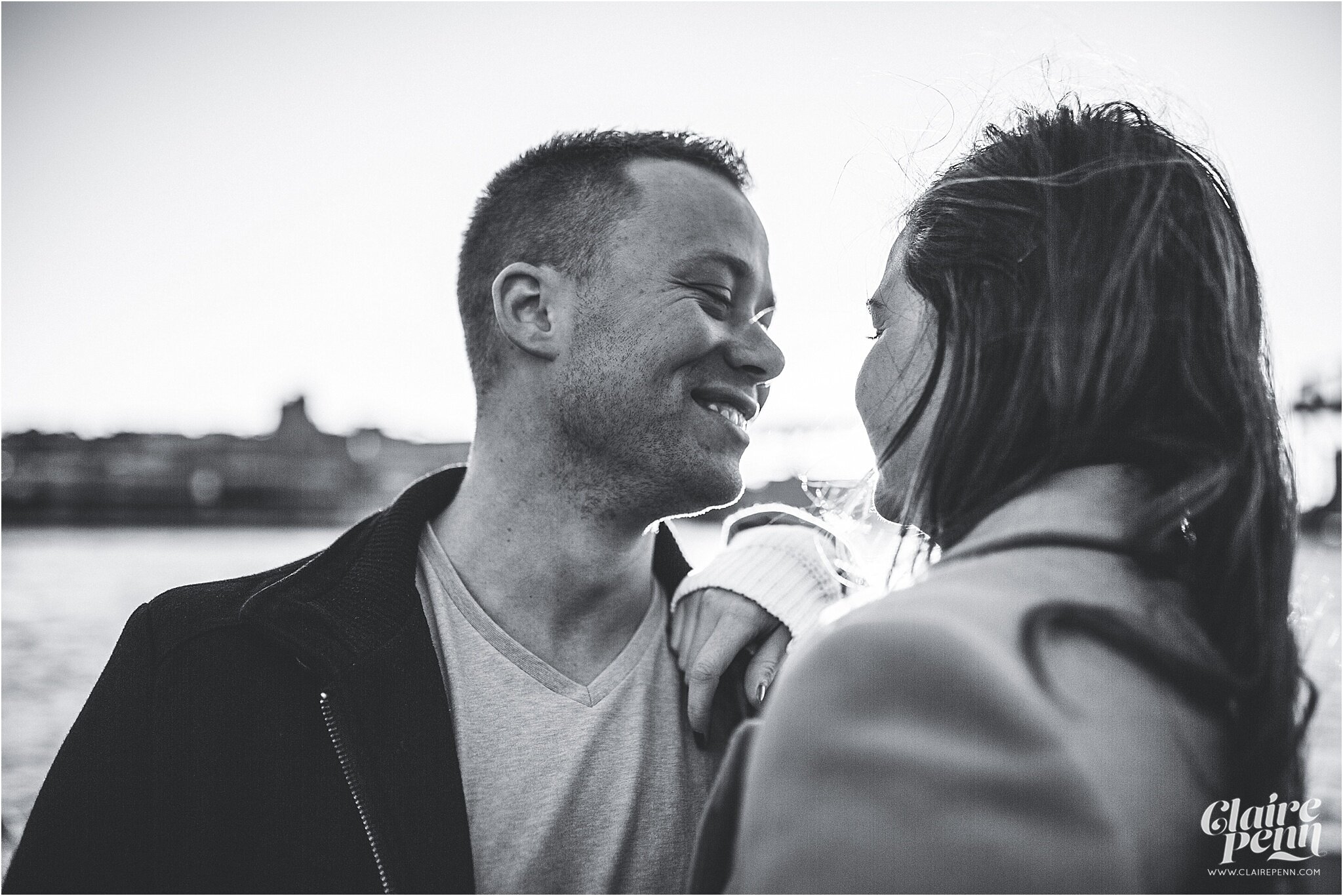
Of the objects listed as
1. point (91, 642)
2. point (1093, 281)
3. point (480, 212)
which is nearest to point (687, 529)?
point (91, 642)

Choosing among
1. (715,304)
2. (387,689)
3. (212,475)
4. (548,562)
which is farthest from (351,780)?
(212,475)

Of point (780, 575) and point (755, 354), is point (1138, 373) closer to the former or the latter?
point (780, 575)

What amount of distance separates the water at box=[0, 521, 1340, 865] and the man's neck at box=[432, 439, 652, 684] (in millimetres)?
388

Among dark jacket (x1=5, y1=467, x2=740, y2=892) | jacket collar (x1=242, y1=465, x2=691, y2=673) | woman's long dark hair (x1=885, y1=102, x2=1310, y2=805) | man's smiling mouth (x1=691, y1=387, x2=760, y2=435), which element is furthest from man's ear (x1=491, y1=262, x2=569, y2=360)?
woman's long dark hair (x1=885, y1=102, x2=1310, y2=805)

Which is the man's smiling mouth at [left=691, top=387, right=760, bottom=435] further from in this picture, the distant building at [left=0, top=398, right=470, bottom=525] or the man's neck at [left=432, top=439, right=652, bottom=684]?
the distant building at [left=0, top=398, right=470, bottom=525]

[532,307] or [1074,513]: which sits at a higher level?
[532,307]

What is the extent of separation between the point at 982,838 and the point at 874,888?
0.11m

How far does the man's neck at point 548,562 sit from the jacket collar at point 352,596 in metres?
0.16

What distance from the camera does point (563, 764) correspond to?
2047 millimetres

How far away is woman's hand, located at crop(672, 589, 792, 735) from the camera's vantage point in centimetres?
214

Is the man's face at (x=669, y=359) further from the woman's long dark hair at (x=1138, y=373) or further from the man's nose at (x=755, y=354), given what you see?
the woman's long dark hair at (x=1138, y=373)

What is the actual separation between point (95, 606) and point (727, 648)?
18.4 metres

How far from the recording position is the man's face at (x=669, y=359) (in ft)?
7.98

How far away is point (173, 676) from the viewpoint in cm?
192
